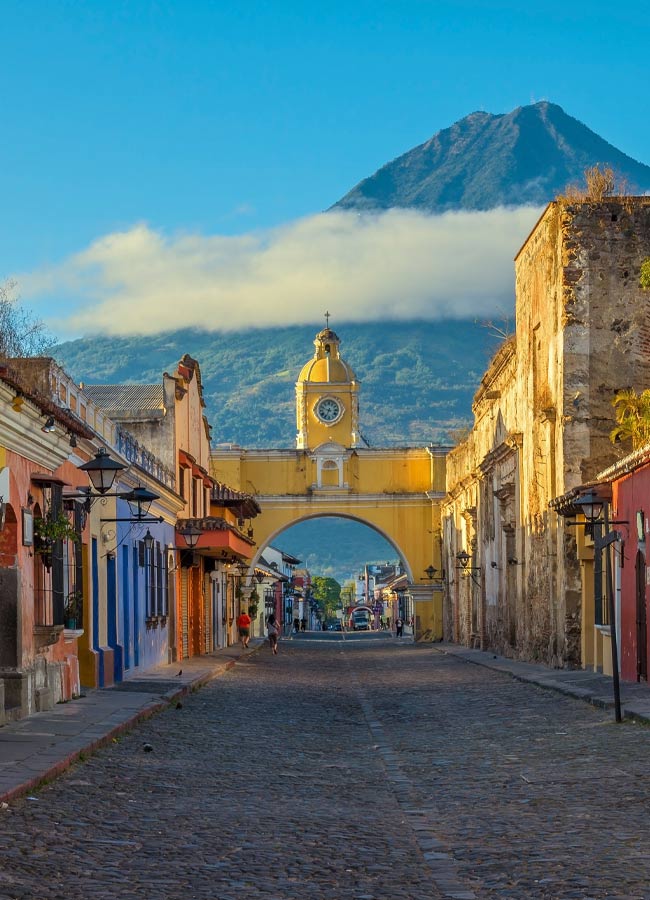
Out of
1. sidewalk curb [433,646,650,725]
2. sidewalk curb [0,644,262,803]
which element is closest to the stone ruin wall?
sidewalk curb [433,646,650,725]

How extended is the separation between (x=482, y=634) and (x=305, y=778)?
1114 inches

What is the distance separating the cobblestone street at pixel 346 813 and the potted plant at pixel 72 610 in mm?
1817

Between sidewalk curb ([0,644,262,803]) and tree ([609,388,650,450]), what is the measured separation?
7.82 metres

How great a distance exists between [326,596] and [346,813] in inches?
6262

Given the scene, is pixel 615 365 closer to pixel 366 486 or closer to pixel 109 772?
pixel 109 772

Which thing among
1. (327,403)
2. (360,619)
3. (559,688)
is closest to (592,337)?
(559,688)

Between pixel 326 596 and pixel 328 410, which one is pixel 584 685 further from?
pixel 326 596

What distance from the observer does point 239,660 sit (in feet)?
111

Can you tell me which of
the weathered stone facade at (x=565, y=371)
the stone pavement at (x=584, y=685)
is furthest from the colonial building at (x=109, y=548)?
the weathered stone facade at (x=565, y=371)

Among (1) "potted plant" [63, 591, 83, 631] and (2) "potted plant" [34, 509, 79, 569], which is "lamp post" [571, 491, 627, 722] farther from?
(1) "potted plant" [63, 591, 83, 631]

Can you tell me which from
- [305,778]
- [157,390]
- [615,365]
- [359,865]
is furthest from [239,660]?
[359,865]

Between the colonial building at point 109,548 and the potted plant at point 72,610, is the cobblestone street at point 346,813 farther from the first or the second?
the colonial building at point 109,548

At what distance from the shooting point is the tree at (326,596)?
157m

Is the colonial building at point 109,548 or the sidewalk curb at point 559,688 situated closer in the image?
the sidewalk curb at point 559,688
